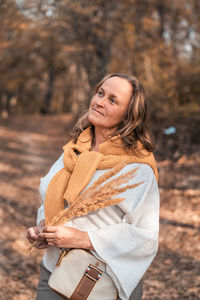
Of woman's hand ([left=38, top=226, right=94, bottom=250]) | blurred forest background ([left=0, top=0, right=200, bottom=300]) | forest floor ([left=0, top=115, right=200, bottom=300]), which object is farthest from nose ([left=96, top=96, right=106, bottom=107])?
blurred forest background ([left=0, top=0, right=200, bottom=300])

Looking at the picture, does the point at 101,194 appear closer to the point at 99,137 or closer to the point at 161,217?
the point at 99,137

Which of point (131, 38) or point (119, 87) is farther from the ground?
point (131, 38)

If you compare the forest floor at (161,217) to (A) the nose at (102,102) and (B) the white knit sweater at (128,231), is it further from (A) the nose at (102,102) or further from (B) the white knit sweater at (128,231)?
(A) the nose at (102,102)

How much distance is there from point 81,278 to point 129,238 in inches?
11.4

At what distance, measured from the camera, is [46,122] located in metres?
19.0

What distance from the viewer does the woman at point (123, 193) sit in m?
1.63

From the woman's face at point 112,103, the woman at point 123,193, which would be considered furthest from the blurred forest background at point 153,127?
the woman's face at point 112,103

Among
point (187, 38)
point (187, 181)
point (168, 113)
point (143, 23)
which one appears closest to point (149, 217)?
point (187, 181)

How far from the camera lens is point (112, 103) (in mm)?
1854

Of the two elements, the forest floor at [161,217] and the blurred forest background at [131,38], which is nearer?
the forest floor at [161,217]

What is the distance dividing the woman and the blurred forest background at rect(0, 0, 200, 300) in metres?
2.26

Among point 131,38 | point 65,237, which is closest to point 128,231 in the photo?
point 65,237

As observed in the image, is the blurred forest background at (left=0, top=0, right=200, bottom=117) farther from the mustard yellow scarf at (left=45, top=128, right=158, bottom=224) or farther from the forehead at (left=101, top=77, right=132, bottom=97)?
the mustard yellow scarf at (left=45, top=128, right=158, bottom=224)

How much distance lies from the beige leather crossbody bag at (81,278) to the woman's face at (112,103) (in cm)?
70
